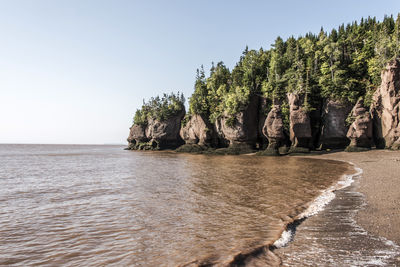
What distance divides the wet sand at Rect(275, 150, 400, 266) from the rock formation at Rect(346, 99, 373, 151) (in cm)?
2827

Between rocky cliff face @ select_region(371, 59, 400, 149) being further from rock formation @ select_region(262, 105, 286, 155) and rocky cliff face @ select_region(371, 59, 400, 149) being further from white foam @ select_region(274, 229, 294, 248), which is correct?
white foam @ select_region(274, 229, 294, 248)

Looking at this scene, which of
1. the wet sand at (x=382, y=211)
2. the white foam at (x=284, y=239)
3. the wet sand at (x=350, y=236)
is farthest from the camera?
the wet sand at (x=382, y=211)

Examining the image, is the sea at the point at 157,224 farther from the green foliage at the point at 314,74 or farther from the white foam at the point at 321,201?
the green foliage at the point at 314,74

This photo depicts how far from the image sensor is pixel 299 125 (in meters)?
37.7

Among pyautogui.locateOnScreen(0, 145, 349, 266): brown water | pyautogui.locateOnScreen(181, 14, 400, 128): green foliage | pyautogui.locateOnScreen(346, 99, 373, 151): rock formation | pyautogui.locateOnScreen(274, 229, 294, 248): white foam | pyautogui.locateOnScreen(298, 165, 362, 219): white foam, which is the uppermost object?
pyautogui.locateOnScreen(181, 14, 400, 128): green foliage

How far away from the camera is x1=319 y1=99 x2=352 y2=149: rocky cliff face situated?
36.5 m

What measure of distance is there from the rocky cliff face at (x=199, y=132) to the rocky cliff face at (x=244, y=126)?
582 centimetres

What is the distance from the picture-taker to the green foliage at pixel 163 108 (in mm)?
68500

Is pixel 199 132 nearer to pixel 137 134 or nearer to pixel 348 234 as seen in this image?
pixel 137 134

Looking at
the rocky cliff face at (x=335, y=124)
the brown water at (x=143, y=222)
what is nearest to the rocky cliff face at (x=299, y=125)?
the rocky cliff face at (x=335, y=124)

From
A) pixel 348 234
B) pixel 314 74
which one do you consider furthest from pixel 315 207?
pixel 314 74

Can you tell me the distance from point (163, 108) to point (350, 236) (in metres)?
66.8

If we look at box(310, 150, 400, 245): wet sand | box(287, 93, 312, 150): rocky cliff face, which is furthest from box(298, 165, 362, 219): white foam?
box(287, 93, 312, 150): rocky cliff face

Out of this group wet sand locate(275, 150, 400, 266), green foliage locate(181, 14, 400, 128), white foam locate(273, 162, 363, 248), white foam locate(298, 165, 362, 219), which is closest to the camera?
wet sand locate(275, 150, 400, 266)
